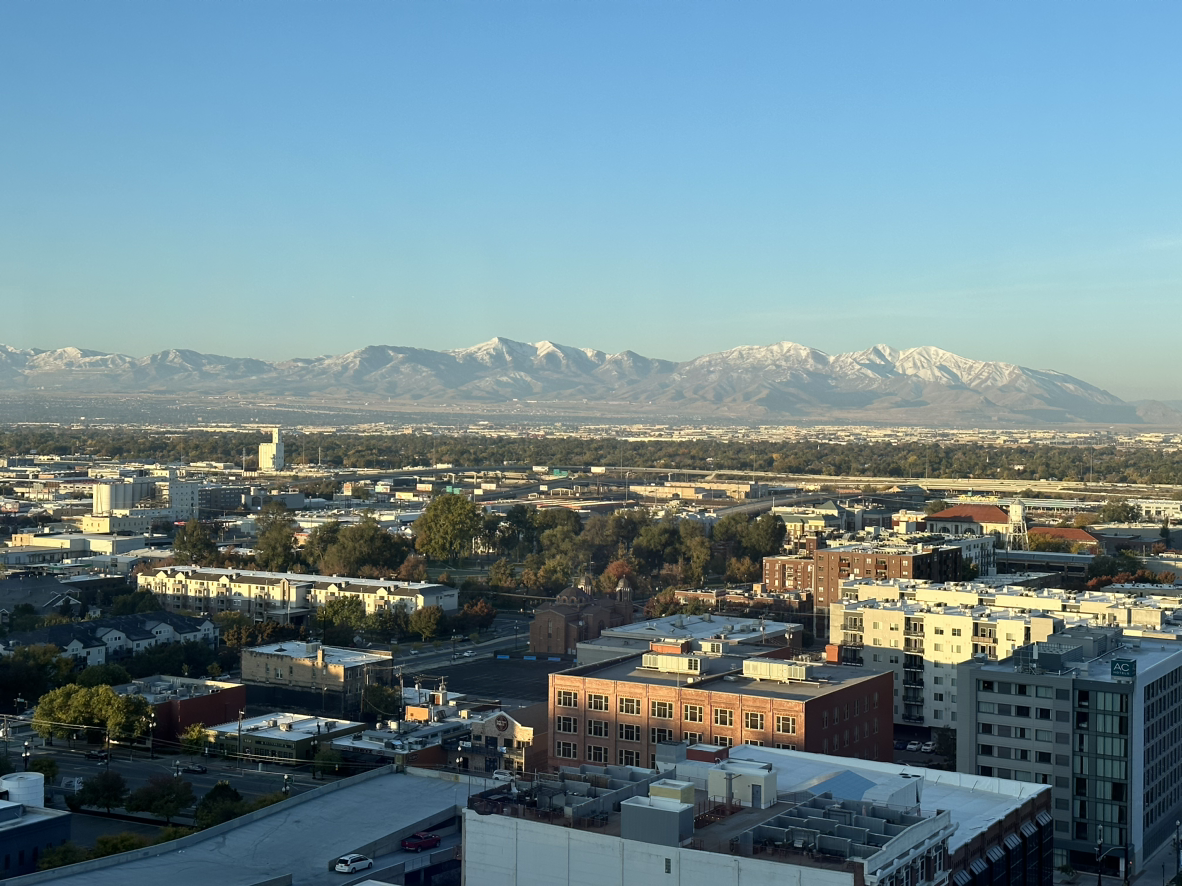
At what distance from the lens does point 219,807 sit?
20.1m

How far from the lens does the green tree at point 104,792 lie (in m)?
21.9

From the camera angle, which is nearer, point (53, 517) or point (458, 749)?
point (458, 749)

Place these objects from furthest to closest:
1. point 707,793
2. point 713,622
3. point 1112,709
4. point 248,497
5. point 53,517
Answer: point 248,497
point 53,517
point 713,622
point 1112,709
point 707,793

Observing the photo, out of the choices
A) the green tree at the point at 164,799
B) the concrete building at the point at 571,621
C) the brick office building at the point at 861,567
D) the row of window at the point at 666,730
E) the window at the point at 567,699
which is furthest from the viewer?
the brick office building at the point at 861,567

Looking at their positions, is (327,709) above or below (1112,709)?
below

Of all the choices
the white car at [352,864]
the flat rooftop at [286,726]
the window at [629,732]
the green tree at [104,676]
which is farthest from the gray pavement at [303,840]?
the green tree at [104,676]

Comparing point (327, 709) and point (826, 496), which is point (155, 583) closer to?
point (327, 709)

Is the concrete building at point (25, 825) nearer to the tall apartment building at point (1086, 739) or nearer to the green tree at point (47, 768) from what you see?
the green tree at point (47, 768)

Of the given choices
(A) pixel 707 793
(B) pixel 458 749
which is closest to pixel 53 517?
(B) pixel 458 749

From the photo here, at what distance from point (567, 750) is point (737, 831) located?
10.3 m

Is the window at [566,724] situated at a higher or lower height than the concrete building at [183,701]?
higher

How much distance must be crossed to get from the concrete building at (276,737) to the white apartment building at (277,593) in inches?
576

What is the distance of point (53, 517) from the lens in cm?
6644

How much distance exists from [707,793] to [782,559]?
3037 cm
